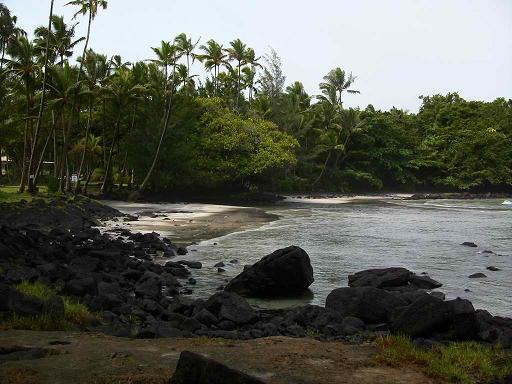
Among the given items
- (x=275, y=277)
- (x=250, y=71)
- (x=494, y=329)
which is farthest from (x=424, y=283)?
(x=250, y=71)

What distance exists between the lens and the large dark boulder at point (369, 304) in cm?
1028

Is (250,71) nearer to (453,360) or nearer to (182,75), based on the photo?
(182,75)

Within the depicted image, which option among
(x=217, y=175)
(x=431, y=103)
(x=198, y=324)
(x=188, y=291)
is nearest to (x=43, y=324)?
(x=198, y=324)

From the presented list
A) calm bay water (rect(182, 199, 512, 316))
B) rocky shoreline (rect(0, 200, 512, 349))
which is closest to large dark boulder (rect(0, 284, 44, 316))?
rocky shoreline (rect(0, 200, 512, 349))

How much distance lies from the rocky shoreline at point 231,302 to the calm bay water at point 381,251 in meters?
0.86

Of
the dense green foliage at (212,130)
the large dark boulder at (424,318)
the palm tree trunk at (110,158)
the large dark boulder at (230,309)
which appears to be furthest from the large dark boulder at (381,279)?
the palm tree trunk at (110,158)

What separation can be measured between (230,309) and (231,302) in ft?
0.75

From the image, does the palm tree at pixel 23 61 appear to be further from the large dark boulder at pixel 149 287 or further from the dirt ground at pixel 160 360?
the dirt ground at pixel 160 360

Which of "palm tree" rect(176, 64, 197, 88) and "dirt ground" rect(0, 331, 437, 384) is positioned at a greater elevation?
"palm tree" rect(176, 64, 197, 88)

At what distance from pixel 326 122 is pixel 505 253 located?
5334cm

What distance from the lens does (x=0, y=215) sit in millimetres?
23922

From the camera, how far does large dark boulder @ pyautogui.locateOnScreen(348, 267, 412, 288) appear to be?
13.7 meters

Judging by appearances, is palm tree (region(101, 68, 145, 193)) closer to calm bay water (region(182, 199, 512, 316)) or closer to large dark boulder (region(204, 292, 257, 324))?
calm bay water (region(182, 199, 512, 316))

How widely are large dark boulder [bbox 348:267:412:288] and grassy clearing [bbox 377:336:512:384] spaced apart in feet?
20.1
